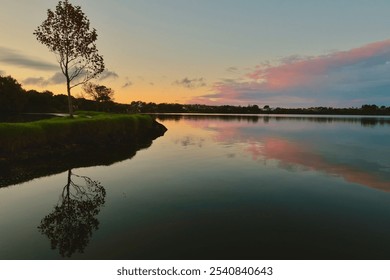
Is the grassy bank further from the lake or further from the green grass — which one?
the lake

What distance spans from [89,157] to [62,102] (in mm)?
135596

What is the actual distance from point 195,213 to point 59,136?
23.6 metres

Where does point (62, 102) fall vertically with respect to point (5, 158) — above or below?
above

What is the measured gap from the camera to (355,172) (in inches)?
888

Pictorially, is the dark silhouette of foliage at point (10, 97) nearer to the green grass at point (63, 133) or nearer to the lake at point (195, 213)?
the green grass at point (63, 133)

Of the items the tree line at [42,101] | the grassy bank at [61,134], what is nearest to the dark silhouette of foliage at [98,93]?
the tree line at [42,101]

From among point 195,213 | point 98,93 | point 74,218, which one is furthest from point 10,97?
point 195,213

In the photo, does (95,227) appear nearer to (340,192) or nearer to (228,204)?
(228,204)

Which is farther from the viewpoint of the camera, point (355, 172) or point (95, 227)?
point (355, 172)

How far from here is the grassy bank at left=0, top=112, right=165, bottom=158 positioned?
24.6 meters

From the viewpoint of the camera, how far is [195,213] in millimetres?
13102

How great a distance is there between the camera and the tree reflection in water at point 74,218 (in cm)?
1012

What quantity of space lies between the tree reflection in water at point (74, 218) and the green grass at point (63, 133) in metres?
10.5
